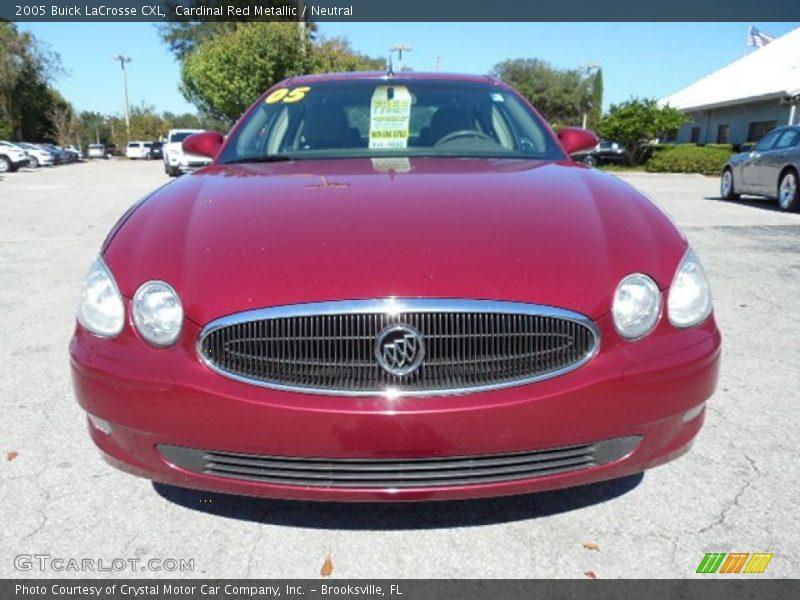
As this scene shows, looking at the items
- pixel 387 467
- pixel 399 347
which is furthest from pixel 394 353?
pixel 387 467

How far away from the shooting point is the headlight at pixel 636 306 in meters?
1.86

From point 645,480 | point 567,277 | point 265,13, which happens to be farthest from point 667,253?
point 265,13

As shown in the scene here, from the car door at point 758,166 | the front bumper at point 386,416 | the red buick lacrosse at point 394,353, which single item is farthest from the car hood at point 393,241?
the car door at point 758,166

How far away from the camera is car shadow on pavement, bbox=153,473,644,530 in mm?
2143

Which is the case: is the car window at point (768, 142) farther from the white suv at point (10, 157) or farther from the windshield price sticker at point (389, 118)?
the white suv at point (10, 157)

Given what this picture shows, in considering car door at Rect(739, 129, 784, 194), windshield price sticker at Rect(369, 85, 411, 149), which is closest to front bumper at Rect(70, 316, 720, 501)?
windshield price sticker at Rect(369, 85, 411, 149)

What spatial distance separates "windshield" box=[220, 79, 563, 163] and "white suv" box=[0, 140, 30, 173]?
31.7m

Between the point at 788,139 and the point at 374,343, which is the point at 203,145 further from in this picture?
the point at 788,139

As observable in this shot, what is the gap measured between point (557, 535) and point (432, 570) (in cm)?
45

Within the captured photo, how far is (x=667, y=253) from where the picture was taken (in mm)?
2031

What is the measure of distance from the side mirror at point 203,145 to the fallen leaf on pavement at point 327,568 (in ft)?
7.57

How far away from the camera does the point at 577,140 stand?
342 centimetres

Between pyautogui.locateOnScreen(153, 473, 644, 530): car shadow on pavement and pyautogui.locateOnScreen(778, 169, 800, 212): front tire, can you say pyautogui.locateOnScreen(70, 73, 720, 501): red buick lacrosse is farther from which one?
pyautogui.locateOnScreen(778, 169, 800, 212): front tire

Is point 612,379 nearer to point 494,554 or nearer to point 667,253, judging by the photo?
point 667,253
